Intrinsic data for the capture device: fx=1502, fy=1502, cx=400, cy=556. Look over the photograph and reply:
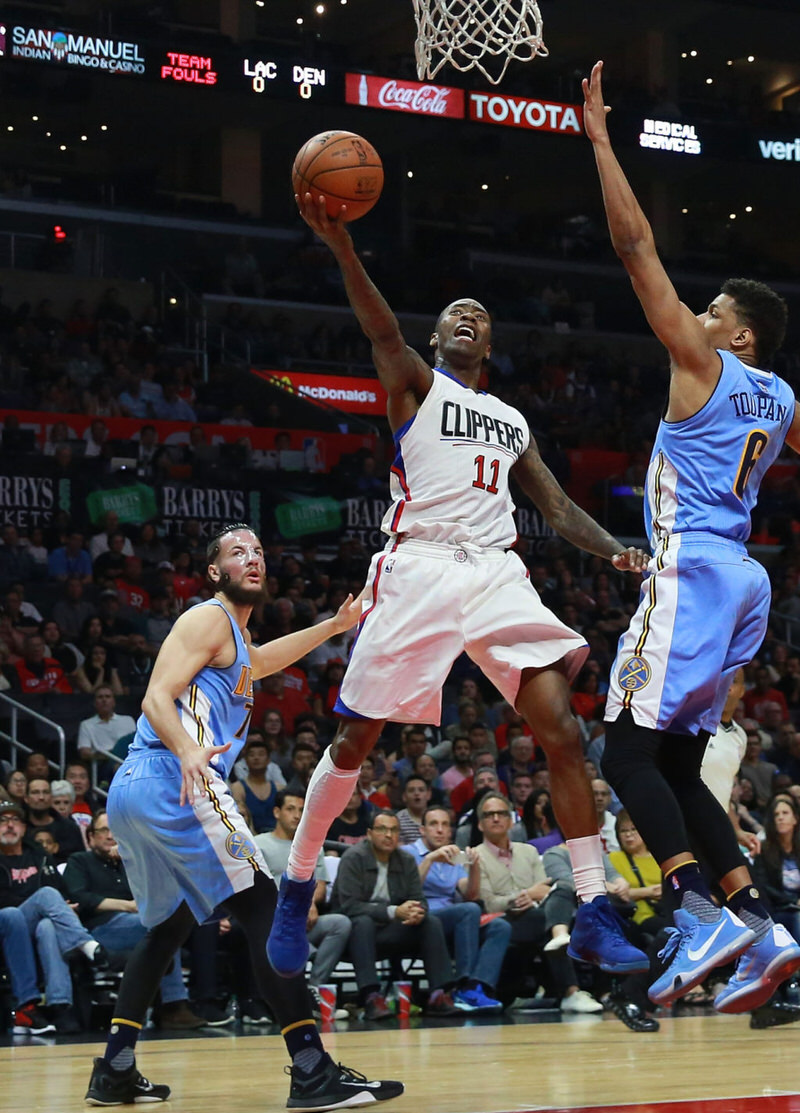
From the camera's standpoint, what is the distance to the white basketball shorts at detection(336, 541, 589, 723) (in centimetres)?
523

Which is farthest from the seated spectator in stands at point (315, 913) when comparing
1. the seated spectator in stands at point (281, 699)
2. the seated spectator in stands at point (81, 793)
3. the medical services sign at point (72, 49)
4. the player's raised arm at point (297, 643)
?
the medical services sign at point (72, 49)

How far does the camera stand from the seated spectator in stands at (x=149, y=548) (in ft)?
50.9

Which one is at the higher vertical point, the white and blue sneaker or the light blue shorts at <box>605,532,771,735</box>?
the light blue shorts at <box>605,532,771,735</box>

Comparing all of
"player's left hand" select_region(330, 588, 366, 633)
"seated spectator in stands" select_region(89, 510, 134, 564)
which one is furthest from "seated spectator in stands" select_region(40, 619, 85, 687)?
"player's left hand" select_region(330, 588, 366, 633)

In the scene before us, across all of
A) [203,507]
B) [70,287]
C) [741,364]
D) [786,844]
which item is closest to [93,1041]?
[786,844]

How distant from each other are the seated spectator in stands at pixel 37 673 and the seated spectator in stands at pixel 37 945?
4.02 metres

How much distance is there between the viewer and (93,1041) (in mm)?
8320

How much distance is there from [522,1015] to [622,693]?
543 cm

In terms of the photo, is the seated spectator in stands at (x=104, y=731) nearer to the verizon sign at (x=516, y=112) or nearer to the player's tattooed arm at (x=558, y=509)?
the player's tattooed arm at (x=558, y=509)

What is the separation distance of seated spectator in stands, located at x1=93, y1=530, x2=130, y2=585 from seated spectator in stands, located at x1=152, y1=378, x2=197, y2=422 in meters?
4.58

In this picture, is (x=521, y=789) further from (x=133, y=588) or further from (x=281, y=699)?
(x=133, y=588)

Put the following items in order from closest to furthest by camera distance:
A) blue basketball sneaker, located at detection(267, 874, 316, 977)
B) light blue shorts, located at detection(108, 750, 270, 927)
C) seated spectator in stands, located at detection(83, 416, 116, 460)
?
blue basketball sneaker, located at detection(267, 874, 316, 977) < light blue shorts, located at detection(108, 750, 270, 927) < seated spectator in stands, located at detection(83, 416, 116, 460)

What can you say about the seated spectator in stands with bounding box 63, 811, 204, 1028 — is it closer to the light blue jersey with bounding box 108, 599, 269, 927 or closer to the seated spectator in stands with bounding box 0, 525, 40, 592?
the light blue jersey with bounding box 108, 599, 269, 927

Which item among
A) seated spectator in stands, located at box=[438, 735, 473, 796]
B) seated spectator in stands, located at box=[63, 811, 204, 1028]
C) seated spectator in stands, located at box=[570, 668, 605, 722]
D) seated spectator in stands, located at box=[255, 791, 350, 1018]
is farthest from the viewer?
seated spectator in stands, located at box=[570, 668, 605, 722]
